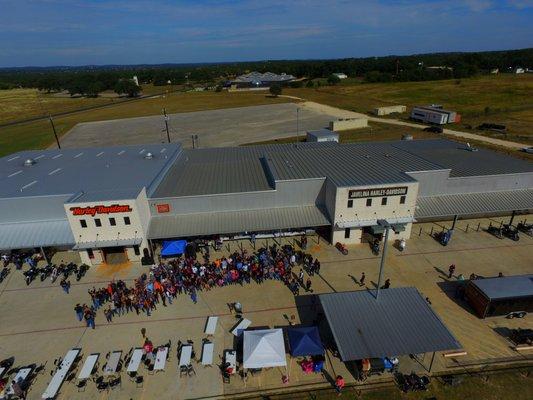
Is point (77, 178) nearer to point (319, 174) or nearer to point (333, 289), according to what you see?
point (319, 174)

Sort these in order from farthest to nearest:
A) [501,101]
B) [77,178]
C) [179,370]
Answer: [501,101] < [77,178] < [179,370]

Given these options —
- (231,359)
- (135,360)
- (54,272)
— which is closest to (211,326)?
(231,359)

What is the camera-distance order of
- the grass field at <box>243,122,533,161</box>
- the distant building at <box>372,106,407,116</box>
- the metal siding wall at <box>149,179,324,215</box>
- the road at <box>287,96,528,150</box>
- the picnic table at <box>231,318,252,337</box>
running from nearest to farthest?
1. the picnic table at <box>231,318,252,337</box>
2. the metal siding wall at <box>149,179,324,215</box>
3. the road at <box>287,96,528,150</box>
4. the grass field at <box>243,122,533,161</box>
5. the distant building at <box>372,106,407,116</box>

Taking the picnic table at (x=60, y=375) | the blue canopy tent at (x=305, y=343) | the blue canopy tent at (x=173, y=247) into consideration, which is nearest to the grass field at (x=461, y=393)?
the blue canopy tent at (x=305, y=343)

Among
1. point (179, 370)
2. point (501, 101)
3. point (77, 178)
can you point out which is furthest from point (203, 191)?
point (501, 101)

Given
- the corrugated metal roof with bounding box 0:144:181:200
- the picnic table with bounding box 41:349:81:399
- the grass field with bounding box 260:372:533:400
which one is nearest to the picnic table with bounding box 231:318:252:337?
the grass field with bounding box 260:372:533:400

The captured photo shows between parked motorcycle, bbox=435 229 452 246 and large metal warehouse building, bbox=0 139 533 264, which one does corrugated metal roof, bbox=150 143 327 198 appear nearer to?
large metal warehouse building, bbox=0 139 533 264

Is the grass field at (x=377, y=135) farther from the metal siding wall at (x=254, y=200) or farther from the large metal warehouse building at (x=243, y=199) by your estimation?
the metal siding wall at (x=254, y=200)

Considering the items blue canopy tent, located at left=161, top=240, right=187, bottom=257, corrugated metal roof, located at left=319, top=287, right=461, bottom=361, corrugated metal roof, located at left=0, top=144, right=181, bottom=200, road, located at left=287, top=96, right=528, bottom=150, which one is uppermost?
corrugated metal roof, located at left=0, top=144, right=181, bottom=200
